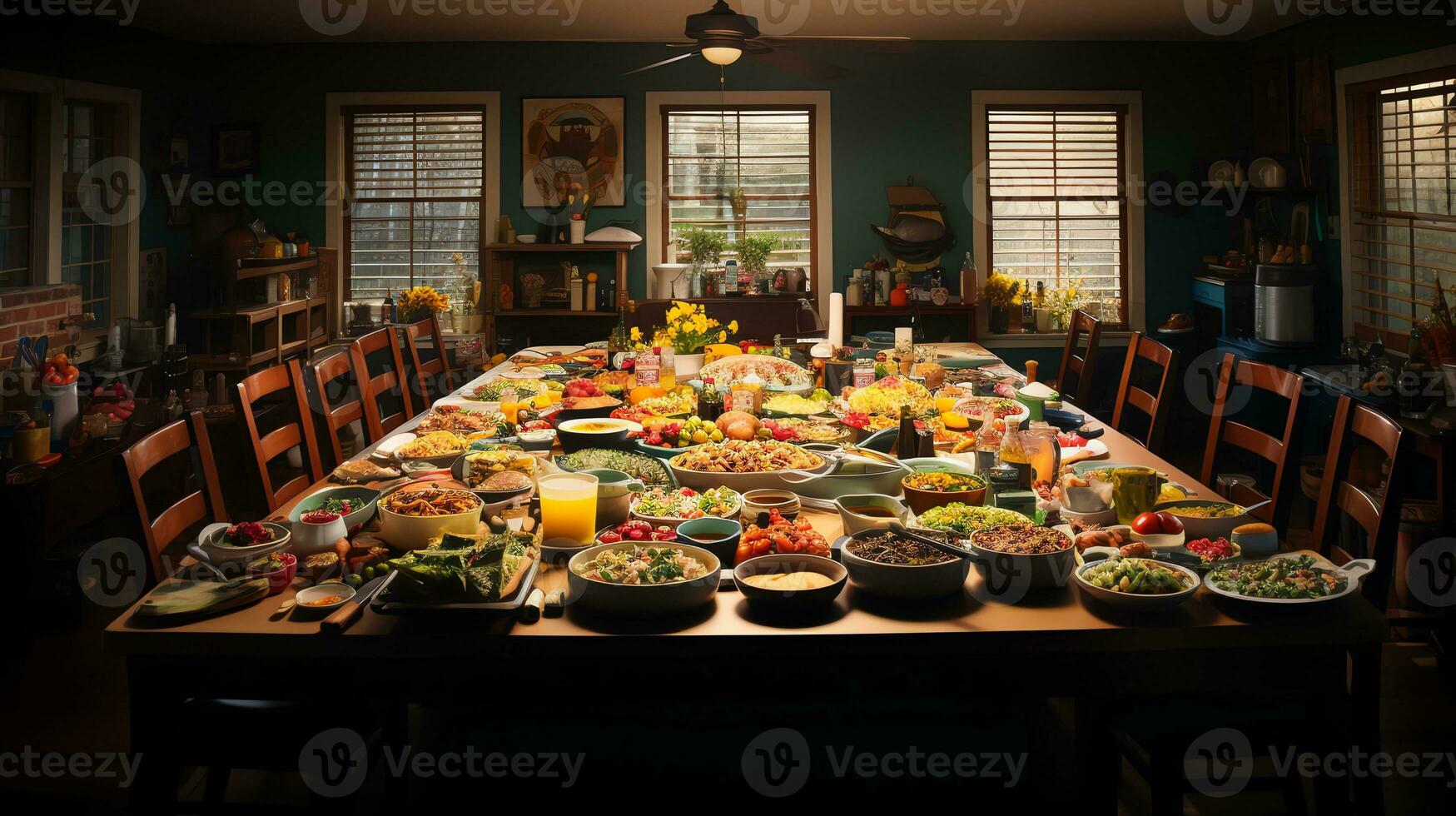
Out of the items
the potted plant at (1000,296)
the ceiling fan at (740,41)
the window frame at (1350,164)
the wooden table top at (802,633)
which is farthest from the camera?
the potted plant at (1000,296)

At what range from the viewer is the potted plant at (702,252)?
711 centimetres

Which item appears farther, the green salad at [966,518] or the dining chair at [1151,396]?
the dining chair at [1151,396]

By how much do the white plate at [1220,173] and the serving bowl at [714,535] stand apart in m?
5.93

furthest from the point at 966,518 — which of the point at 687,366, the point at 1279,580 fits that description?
the point at 687,366

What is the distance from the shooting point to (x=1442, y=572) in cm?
388

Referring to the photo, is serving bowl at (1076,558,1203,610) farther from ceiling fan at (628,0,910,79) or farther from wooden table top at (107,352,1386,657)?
ceiling fan at (628,0,910,79)

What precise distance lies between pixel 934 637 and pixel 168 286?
6367 millimetres

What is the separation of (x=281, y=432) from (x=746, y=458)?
1318 millimetres

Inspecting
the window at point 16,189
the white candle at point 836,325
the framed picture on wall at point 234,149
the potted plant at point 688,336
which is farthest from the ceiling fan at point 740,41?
the framed picture on wall at point 234,149

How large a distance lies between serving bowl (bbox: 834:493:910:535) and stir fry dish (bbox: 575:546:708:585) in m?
0.43

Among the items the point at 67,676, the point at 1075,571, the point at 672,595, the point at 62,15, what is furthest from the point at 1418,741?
the point at 62,15

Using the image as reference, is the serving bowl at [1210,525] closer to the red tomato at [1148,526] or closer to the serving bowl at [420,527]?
the red tomato at [1148,526]

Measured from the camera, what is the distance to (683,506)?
241cm

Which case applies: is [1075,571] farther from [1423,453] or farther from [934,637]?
[1423,453]
